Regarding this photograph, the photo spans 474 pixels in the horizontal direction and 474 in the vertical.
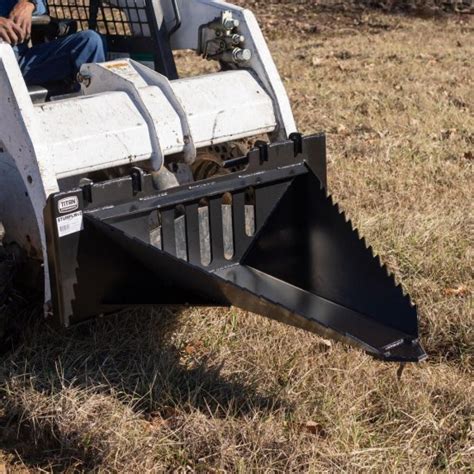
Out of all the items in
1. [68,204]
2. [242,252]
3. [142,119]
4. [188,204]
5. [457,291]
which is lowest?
[457,291]

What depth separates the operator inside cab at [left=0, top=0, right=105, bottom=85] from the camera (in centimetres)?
440

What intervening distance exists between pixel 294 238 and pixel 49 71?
145 centimetres

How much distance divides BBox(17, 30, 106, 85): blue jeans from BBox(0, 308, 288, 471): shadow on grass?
117cm

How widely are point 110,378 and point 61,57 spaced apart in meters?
1.57

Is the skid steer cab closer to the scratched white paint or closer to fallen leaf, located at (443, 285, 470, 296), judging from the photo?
the scratched white paint

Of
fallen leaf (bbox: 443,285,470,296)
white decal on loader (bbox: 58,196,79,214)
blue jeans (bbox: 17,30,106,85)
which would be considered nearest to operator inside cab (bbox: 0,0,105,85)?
blue jeans (bbox: 17,30,106,85)

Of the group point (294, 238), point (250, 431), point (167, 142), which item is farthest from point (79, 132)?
point (250, 431)

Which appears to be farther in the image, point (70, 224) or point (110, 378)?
point (110, 378)

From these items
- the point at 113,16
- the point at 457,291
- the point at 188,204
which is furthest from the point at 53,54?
the point at 457,291

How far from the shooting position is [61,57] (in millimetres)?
4449

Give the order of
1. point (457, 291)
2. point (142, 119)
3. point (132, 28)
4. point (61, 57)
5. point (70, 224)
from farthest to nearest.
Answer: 1. point (132, 28)
2. point (61, 57)
3. point (457, 291)
4. point (142, 119)
5. point (70, 224)

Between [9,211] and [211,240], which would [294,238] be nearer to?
[211,240]

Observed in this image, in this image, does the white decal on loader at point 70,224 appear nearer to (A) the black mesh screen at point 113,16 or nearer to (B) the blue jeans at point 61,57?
(B) the blue jeans at point 61,57

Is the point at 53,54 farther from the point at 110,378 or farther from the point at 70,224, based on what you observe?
the point at 110,378
